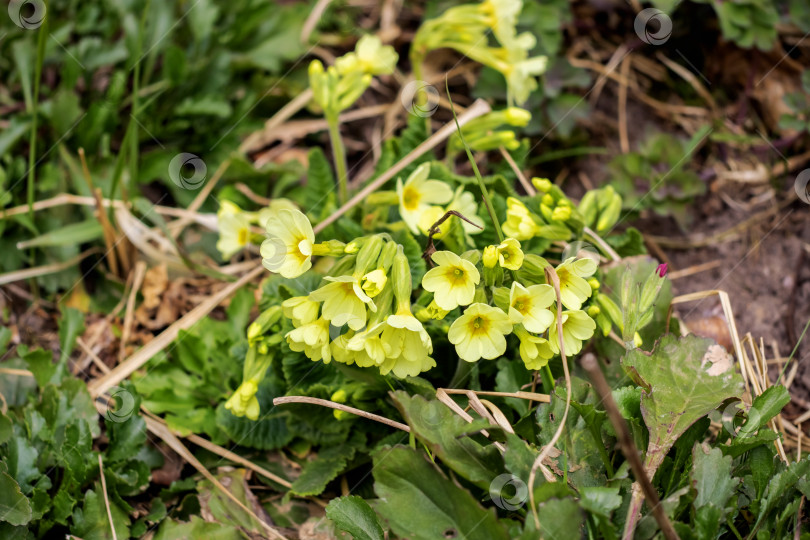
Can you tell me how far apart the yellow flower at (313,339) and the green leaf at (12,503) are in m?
0.67

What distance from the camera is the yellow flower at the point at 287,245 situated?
4.76ft

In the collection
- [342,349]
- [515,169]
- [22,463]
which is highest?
[515,169]

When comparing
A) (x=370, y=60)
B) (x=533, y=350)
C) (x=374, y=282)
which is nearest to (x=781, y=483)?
(x=533, y=350)

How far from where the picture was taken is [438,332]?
1.66 meters

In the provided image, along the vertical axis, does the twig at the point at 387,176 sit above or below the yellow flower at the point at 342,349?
above

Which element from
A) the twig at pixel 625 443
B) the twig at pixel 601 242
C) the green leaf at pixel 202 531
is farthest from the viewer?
the twig at pixel 601 242

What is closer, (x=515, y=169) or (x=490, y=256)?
(x=490, y=256)

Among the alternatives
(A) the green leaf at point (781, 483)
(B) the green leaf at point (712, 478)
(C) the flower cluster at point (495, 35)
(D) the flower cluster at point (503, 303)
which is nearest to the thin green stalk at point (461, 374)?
(D) the flower cluster at point (503, 303)

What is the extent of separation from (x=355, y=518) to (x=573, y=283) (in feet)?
2.16

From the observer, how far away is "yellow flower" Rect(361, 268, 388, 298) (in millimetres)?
1454

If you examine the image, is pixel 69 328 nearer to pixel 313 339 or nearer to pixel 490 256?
pixel 313 339

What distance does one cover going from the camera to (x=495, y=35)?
2.14m

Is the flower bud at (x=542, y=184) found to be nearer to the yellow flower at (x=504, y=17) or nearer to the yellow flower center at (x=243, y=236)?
the yellow flower at (x=504, y=17)

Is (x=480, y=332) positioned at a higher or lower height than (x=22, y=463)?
higher
